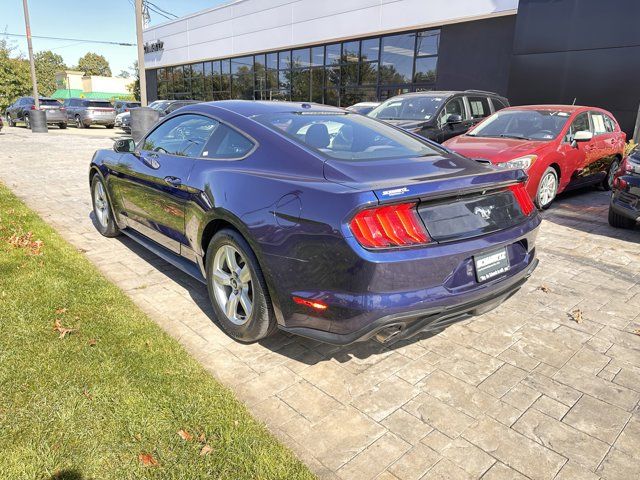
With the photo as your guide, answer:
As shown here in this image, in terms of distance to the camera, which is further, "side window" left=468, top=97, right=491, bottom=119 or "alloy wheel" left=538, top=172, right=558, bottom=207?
"side window" left=468, top=97, right=491, bottom=119

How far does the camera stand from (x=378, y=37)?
1789 cm

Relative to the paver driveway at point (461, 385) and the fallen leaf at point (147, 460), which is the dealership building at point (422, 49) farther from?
the fallen leaf at point (147, 460)

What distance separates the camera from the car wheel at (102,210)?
5.35 metres

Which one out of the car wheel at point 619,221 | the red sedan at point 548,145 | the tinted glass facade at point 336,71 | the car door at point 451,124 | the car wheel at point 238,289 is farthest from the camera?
the tinted glass facade at point 336,71

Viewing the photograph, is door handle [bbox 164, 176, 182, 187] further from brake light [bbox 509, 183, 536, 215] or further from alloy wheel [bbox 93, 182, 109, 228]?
brake light [bbox 509, 183, 536, 215]

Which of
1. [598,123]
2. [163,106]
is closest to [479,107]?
[598,123]

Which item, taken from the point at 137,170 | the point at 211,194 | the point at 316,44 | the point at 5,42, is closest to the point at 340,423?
the point at 211,194

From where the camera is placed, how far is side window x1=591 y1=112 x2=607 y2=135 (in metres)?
8.36

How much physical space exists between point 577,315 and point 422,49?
14836mm

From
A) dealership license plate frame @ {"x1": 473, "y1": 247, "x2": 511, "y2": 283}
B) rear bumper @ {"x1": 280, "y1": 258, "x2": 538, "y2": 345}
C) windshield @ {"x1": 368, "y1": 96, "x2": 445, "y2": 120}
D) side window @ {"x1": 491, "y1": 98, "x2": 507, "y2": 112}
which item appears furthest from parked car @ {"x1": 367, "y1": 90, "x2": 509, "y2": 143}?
rear bumper @ {"x1": 280, "y1": 258, "x2": 538, "y2": 345}

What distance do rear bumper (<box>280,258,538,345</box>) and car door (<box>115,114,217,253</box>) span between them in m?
1.49

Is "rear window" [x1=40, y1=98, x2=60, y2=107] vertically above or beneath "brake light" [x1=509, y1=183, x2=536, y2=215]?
above

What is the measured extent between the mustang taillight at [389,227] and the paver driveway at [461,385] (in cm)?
94

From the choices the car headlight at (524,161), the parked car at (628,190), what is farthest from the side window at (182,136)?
the parked car at (628,190)
